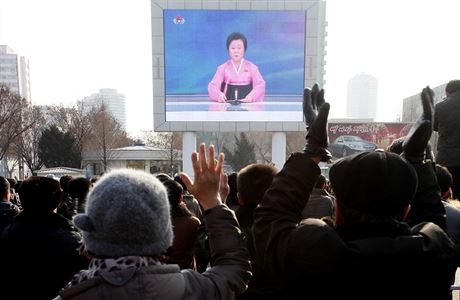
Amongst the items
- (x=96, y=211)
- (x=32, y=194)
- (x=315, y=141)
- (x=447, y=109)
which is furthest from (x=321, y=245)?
(x=447, y=109)

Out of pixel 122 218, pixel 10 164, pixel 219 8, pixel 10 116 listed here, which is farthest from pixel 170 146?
pixel 122 218

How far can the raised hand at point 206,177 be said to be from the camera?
1523 mm

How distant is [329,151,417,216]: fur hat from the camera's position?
50.7 inches

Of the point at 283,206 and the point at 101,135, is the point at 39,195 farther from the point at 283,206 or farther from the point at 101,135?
the point at 101,135

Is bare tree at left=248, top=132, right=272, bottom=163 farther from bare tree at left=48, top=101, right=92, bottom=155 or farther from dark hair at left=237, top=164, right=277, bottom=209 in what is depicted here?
dark hair at left=237, top=164, right=277, bottom=209

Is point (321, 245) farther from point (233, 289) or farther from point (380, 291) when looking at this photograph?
point (233, 289)

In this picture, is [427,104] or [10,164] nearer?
[427,104]

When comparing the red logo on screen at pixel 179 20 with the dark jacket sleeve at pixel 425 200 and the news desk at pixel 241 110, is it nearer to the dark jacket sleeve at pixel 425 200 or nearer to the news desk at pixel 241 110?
the news desk at pixel 241 110

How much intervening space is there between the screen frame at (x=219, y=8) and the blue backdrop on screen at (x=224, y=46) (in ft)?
0.88

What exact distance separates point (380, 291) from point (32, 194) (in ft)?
7.58

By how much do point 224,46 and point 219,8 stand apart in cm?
211

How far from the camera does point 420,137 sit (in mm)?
1813

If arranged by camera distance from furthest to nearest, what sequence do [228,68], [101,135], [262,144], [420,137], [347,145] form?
1. [262,144]
2. [101,135]
3. [347,145]
4. [228,68]
5. [420,137]

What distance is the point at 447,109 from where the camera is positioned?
11.6 feet
